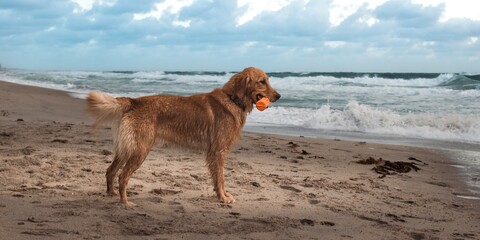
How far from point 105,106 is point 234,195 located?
175 cm

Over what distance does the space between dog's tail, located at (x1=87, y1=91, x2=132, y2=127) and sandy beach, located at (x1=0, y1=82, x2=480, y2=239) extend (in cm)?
70

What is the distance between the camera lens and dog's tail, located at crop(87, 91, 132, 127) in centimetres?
510

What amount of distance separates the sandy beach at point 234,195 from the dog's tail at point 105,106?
0.70 m

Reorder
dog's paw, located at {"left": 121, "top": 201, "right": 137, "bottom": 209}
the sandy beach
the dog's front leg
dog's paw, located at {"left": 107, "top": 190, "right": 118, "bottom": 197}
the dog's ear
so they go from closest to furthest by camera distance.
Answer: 1. the sandy beach
2. dog's paw, located at {"left": 121, "top": 201, "right": 137, "bottom": 209}
3. dog's paw, located at {"left": 107, "top": 190, "right": 118, "bottom": 197}
4. the dog's front leg
5. the dog's ear

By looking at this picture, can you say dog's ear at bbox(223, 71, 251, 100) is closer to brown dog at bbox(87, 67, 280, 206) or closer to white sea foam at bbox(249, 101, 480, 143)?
brown dog at bbox(87, 67, 280, 206)

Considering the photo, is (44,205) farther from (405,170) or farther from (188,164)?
(405,170)

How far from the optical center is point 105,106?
5105 mm

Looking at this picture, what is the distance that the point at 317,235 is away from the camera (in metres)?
4.39

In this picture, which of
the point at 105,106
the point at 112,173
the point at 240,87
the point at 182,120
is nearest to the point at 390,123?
the point at 240,87

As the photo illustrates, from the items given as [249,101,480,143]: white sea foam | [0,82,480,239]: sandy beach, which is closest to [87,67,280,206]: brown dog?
[0,82,480,239]: sandy beach

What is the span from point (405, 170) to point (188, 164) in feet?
11.3

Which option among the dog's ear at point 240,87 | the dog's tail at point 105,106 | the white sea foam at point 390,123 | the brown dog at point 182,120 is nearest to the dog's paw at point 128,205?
the brown dog at point 182,120

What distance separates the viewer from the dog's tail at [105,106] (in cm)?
510

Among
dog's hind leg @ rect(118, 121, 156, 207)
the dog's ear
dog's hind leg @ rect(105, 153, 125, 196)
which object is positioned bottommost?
dog's hind leg @ rect(105, 153, 125, 196)
